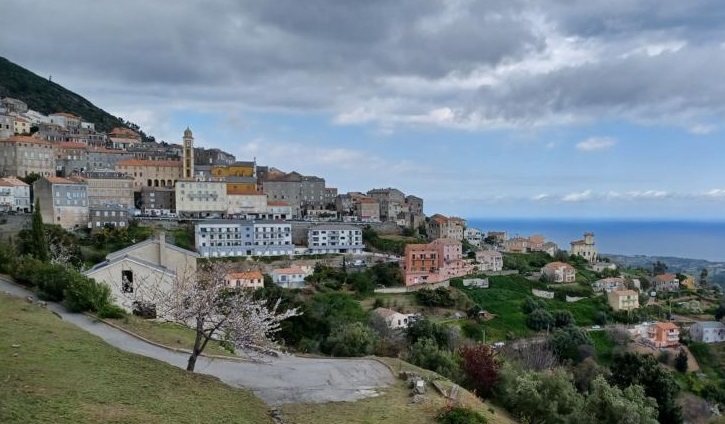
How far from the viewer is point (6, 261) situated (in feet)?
85.8

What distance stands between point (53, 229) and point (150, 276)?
107 ft

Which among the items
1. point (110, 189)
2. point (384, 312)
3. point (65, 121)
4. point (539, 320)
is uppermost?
point (65, 121)

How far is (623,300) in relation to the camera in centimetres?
6231

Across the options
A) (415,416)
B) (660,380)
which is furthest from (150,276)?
(660,380)

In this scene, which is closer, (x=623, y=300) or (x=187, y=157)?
(x=623, y=300)

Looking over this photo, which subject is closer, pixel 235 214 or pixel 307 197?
pixel 235 214

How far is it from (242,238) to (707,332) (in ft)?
169

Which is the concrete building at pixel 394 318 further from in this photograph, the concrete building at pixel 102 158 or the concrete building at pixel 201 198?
the concrete building at pixel 102 158

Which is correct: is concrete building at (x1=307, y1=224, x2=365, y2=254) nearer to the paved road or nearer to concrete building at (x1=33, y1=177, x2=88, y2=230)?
concrete building at (x1=33, y1=177, x2=88, y2=230)

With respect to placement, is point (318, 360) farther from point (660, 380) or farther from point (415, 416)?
point (660, 380)

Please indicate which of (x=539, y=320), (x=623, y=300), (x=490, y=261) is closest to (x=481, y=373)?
(x=539, y=320)

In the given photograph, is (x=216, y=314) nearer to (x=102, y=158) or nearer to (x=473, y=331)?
(x=473, y=331)

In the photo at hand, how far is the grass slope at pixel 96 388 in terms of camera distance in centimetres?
922

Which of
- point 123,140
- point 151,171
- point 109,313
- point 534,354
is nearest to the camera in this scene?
point 109,313
